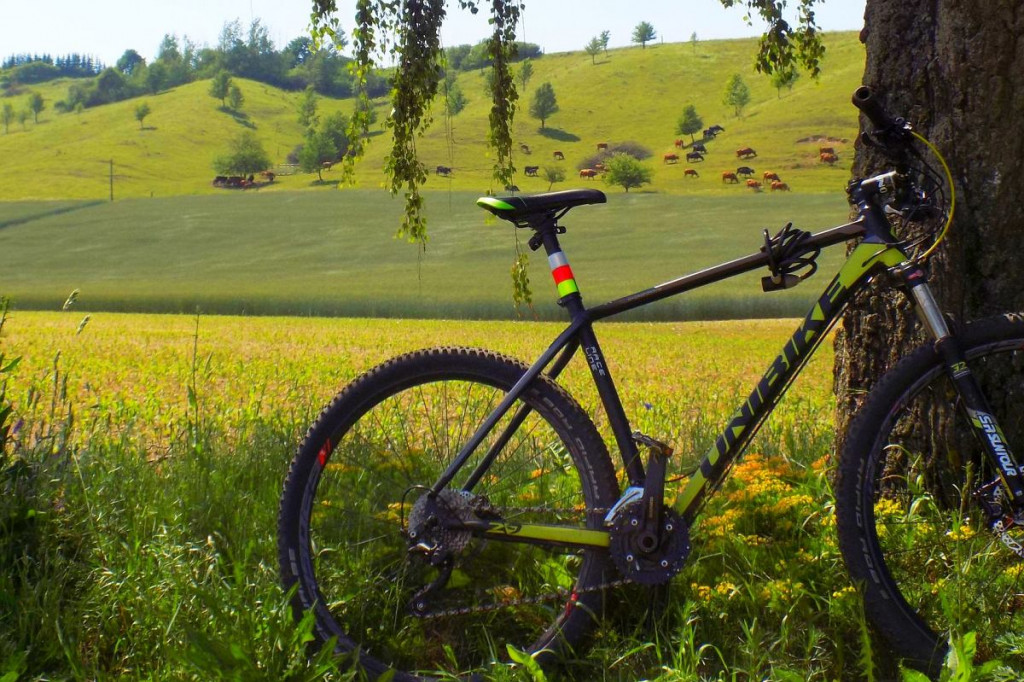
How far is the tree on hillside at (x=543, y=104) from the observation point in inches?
4498

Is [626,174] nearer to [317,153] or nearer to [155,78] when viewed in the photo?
[317,153]

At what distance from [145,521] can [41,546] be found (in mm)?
340

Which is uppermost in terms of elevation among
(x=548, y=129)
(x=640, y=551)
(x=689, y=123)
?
(x=689, y=123)

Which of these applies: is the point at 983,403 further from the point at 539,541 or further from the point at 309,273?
the point at 309,273

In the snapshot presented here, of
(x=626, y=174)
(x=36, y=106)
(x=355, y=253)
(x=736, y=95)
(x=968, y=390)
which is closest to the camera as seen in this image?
(x=968, y=390)

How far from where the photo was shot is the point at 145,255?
210 ft

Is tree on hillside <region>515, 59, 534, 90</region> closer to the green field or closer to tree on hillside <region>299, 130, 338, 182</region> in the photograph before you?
the green field

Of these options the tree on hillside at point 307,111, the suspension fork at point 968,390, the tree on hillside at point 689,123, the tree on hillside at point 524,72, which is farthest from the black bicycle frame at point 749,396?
the tree on hillside at point 307,111

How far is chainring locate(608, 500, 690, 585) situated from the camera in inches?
110

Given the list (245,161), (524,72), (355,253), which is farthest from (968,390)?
(245,161)

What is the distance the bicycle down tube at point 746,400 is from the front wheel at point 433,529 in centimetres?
5

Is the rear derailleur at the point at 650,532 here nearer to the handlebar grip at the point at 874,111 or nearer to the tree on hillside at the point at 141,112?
the handlebar grip at the point at 874,111

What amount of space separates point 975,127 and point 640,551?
2089 millimetres

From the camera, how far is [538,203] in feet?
9.36
